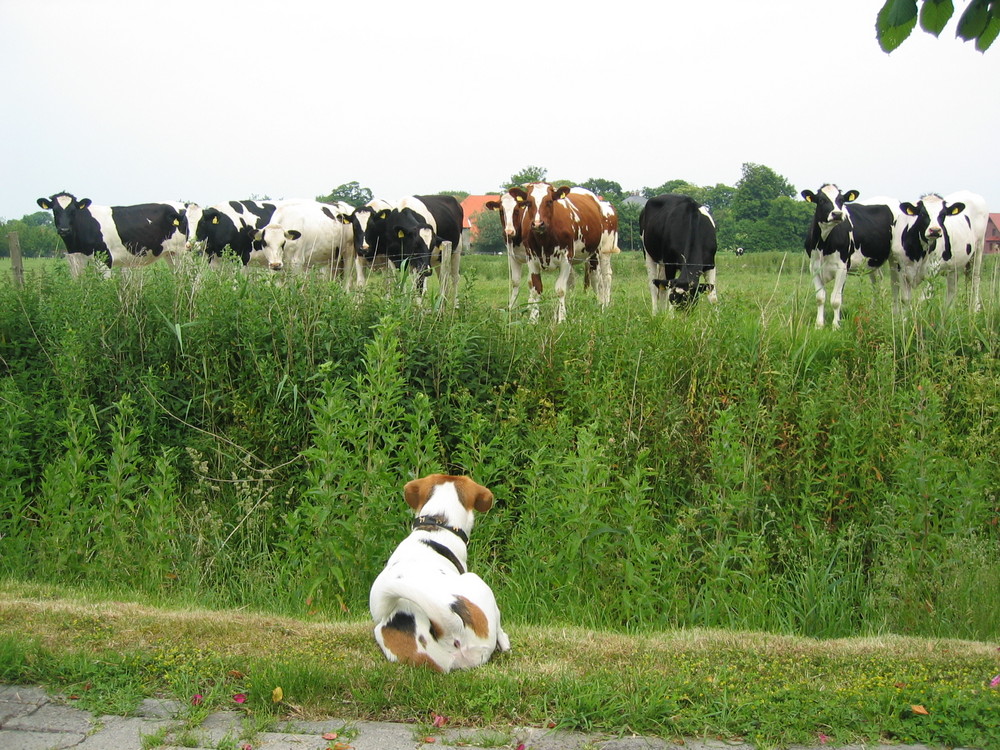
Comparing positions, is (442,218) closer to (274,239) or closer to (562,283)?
(274,239)

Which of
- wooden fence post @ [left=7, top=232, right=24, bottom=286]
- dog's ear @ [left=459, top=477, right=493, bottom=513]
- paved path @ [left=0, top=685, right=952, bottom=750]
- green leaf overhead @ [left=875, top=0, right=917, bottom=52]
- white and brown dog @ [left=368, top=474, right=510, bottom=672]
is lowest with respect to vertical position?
paved path @ [left=0, top=685, right=952, bottom=750]

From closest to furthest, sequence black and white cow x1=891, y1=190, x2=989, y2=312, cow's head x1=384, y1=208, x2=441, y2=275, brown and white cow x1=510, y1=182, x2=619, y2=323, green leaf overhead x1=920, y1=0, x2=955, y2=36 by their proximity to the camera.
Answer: green leaf overhead x1=920, y1=0, x2=955, y2=36 < brown and white cow x1=510, y1=182, x2=619, y2=323 < cow's head x1=384, y1=208, x2=441, y2=275 < black and white cow x1=891, y1=190, x2=989, y2=312

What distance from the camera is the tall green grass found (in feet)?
19.2

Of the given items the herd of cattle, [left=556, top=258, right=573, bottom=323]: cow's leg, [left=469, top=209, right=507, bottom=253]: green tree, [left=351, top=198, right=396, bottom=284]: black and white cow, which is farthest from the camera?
[left=469, top=209, right=507, bottom=253]: green tree

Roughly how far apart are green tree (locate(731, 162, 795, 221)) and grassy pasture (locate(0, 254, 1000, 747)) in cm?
3242

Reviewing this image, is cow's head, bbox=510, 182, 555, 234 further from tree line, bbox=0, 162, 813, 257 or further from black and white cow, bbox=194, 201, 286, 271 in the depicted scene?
tree line, bbox=0, 162, 813, 257

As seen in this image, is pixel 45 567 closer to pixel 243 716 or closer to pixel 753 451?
pixel 243 716

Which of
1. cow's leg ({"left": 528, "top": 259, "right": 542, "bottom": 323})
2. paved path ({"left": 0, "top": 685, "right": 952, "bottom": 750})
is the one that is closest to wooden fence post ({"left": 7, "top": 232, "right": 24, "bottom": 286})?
cow's leg ({"left": 528, "top": 259, "right": 542, "bottom": 323})

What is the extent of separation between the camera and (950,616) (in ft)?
18.2

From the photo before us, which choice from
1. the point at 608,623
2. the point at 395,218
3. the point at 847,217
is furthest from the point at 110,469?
the point at 847,217

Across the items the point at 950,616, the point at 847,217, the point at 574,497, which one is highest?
the point at 847,217

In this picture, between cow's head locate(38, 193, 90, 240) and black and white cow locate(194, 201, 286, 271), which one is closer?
cow's head locate(38, 193, 90, 240)

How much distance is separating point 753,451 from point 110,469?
460 centimetres

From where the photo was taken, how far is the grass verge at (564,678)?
379cm
